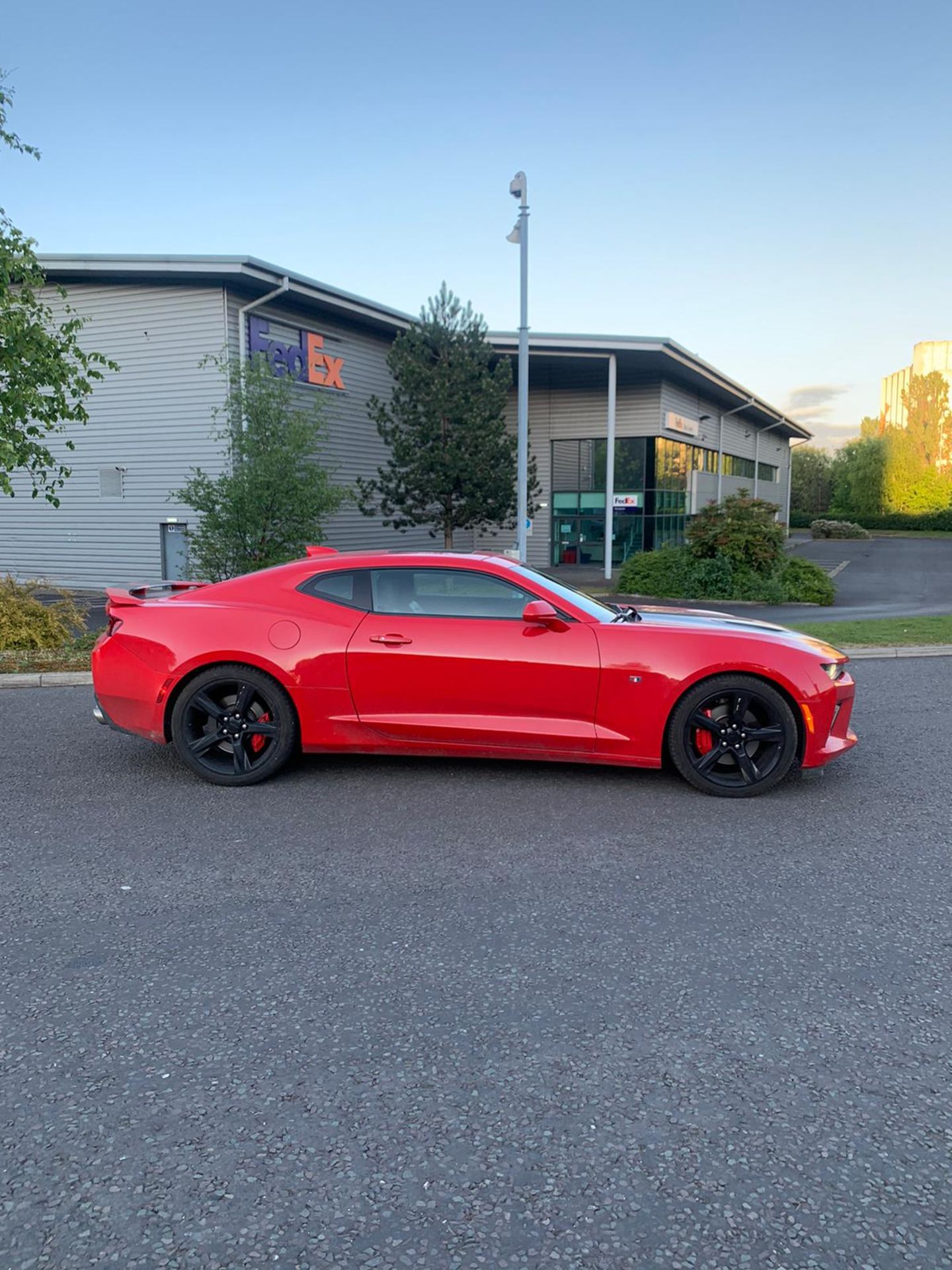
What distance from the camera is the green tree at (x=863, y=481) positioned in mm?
79250

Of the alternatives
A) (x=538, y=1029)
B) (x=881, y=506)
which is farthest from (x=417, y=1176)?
(x=881, y=506)

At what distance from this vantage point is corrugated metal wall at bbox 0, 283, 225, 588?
801 inches

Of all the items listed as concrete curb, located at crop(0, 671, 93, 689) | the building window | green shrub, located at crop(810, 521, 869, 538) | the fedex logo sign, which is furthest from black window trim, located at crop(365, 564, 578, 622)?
green shrub, located at crop(810, 521, 869, 538)

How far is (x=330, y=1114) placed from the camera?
2.55 m

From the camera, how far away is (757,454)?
45969 millimetres

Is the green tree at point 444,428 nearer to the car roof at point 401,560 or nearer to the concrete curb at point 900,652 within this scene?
the concrete curb at point 900,652

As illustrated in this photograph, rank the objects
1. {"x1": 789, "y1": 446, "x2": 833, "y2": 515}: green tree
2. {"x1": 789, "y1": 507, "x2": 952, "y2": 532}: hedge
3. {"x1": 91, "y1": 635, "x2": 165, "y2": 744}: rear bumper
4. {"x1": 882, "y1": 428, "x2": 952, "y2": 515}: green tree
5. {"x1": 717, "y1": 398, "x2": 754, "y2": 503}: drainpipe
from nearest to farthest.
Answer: {"x1": 91, "y1": 635, "x2": 165, "y2": 744}: rear bumper < {"x1": 717, "y1": 398, "x2": 754, "y2": 503}: drainpipe < {"x1": 789, "y1": 507, "x2": 952, "y2": 532}: hedge < {"x1": 882, "y1": 428, "x2": 952, "y2": 515}: green tree < {"x1": 789, "y1": 446, "x2": 833, "y2": 515}: green tree

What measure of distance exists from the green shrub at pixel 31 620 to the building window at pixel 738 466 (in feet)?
104

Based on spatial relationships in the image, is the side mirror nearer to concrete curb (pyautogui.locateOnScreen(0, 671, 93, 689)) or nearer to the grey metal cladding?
concrete curb (pyautogui.locateOnScreen(0, 671, 93, 689))

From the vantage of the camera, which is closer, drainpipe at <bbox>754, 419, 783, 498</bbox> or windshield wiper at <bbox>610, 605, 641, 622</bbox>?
windshield wiper at <bbox>610, 605, 641, 622</bbox>

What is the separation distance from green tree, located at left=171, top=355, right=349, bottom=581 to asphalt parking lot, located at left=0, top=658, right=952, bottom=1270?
9.71 meters

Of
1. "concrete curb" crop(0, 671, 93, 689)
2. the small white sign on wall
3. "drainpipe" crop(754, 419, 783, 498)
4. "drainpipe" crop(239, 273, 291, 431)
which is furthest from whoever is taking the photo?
"drainpipe" crop(754, 419, 783, 498)

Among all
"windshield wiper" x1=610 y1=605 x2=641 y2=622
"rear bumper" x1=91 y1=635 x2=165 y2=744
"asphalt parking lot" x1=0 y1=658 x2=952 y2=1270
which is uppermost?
"windshield wiper" x1=610 y1=605 x2=641 y2=622

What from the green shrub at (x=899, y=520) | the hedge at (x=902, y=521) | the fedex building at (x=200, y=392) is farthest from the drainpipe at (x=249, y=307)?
the hedge at (x=902, y=521)
